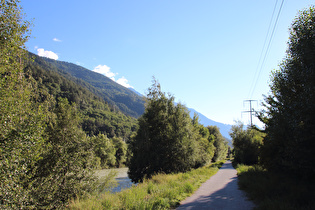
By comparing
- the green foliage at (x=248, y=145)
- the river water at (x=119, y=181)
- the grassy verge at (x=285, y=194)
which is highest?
the green foliage at (x=248, y=145)

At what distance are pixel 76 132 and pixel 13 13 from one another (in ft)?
26.7

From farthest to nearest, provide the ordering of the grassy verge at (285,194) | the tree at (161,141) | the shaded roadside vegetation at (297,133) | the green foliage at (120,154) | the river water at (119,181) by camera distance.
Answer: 1. the green foliage at (120,154)
2. the tree at (161,141)
3. the river water at (119,181)
4. the shaded roadside vegetation at (297,133)
5. the grassy verge at (285,194)

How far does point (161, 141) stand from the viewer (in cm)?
2055

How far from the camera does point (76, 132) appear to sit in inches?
555

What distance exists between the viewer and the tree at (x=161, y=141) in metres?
19.8

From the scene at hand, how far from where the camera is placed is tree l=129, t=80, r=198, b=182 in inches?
779

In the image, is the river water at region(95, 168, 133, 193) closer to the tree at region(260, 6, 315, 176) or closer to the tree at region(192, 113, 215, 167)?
the tree at region(260, 6, 315, 176)

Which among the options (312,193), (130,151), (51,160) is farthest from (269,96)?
(51,160)

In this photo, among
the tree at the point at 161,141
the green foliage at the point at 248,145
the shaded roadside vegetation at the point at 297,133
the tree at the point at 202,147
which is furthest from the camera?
the green foliage at the point at 248,145

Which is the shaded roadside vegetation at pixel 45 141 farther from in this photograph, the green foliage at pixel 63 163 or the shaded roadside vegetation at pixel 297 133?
the shaded roadside vegetation at pixel 297 133

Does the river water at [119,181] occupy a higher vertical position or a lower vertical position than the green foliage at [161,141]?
lower

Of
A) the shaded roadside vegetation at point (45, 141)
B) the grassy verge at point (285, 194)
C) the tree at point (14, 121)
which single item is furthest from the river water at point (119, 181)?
the grassy verge at point (285, 194)

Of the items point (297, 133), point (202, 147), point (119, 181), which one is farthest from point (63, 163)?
point (119, 181)

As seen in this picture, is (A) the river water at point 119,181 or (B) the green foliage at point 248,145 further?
(B) the green foliage at point 248,145
